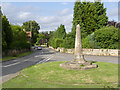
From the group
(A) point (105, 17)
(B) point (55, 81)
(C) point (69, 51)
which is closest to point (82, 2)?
(A) point (105, 17)

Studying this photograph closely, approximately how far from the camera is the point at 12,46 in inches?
1145

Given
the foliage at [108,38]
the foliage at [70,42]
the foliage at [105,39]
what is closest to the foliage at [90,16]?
the foliage at [70,42]

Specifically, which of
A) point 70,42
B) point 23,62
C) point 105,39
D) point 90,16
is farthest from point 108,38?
point 23,62

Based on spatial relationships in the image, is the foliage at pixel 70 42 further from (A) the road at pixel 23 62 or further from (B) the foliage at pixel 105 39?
(A) the road at pixel 23 62

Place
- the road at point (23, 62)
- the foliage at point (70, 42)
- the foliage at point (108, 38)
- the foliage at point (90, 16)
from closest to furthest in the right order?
the road at point (23, 62) < the foliage at point (108, 38) < the foliage at point (70, 42) < the foliage at point (90, 16)

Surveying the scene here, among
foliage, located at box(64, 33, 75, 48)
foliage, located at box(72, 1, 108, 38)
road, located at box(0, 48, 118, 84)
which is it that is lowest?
road, located at box(0, 48, 118, 84)

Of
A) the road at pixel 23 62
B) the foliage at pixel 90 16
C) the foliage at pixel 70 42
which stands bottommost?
the road at pixel 23 62

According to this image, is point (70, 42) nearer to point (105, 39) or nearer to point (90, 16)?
point (105, 39)

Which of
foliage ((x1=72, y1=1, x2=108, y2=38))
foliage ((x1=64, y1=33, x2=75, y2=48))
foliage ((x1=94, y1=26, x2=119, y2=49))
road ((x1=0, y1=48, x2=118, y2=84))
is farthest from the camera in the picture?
foliage ((x1=72, y1=1, x2=108, y2=38))

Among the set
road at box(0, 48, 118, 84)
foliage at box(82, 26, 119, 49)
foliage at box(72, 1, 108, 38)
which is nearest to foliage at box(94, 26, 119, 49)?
foliage at box(82, 26, 119, 49)

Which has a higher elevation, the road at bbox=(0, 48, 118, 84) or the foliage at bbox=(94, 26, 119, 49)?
the foliage at bbox=(94, 26, 119, 49)

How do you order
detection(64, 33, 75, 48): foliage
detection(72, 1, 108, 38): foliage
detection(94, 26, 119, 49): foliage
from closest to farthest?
detection(94, 26, 119, 49): foliage → detection(64, 33, 75, 48): foliage → detection(72, 1, 108, 38): foliage

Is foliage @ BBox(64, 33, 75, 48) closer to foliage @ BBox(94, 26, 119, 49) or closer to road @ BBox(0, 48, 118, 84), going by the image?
foliage @ BBox(94, 26, 119, 49)

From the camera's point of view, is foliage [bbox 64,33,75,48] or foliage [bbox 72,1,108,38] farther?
foliage [bbox 72,1,108,38]
